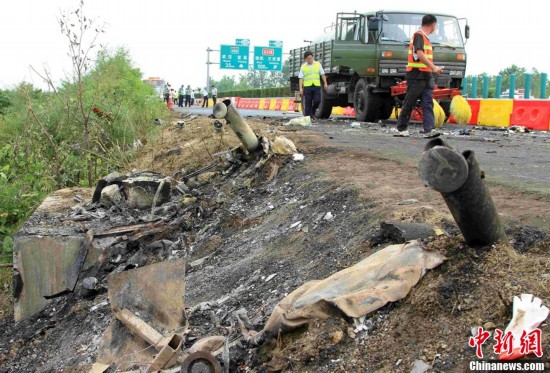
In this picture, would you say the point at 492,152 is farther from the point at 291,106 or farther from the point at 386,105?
the point at 291,106

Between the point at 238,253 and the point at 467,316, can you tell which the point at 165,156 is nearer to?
the point at 238,253

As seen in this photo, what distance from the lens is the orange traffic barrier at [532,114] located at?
13273 mm

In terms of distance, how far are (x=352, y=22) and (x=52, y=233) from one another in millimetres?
9786

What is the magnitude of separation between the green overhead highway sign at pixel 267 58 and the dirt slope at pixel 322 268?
124ft

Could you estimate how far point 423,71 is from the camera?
882cm

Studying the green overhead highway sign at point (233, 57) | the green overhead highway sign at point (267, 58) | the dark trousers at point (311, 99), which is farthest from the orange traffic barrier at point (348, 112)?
the green overhead highway sign at point (233, 57)

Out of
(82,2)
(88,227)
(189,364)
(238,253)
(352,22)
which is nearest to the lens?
(189,364)

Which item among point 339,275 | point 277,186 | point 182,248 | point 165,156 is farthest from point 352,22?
point 339,275

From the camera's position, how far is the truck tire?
43.6 feet

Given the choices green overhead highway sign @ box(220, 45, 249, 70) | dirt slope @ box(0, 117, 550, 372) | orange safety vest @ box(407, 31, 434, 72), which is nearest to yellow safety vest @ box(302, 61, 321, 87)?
orange safety vest @ box(407, 31, 434, 72)

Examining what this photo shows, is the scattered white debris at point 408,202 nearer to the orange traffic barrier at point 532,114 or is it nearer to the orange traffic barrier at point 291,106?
→ the orange traffic barrier at point 532,114

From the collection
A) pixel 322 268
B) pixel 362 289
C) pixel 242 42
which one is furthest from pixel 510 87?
pixel 242 42

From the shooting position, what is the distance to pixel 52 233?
5840 millimetres

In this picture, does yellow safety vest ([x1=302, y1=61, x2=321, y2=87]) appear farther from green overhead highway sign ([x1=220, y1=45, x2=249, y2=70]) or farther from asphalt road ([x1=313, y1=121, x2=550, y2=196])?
green overhead highway sign ([x1=220, y1=45, x2=249, y2=70])
